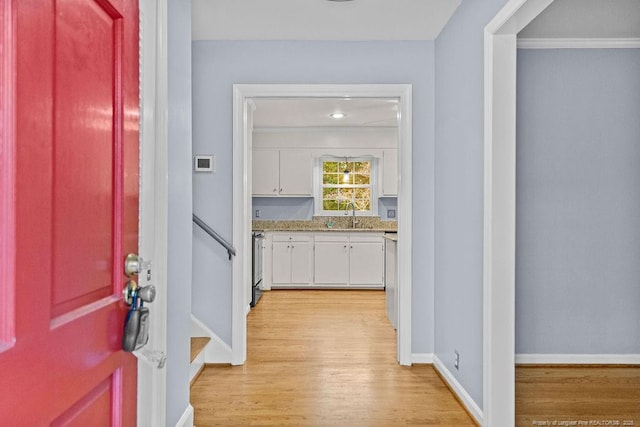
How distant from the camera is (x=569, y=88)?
350 centimetres

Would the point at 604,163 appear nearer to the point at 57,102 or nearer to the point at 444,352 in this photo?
the point at 444,352

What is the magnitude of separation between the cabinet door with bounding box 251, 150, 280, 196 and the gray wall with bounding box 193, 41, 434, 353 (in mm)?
3461

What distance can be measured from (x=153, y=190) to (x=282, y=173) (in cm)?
549

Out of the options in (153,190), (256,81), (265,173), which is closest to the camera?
(153,190)

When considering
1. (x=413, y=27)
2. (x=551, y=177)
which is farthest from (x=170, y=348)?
(x=551, y=177)

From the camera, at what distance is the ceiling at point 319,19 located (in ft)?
9.46

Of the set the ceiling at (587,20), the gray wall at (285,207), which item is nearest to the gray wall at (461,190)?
the ceiling at (587,20)

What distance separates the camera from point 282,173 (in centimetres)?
694

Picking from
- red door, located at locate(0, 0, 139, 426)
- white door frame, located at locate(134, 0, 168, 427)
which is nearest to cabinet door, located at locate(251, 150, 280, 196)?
white door frame, located at locate(134, 0, 168, 427)

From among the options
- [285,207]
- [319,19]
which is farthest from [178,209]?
[285,207]

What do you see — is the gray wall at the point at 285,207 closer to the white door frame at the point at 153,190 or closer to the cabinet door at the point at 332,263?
the cabinet door at the point at 332,263

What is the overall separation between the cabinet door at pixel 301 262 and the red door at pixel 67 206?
535 cm

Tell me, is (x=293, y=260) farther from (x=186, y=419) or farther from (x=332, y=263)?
(x=186, y=419)

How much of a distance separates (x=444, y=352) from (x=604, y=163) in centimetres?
192
